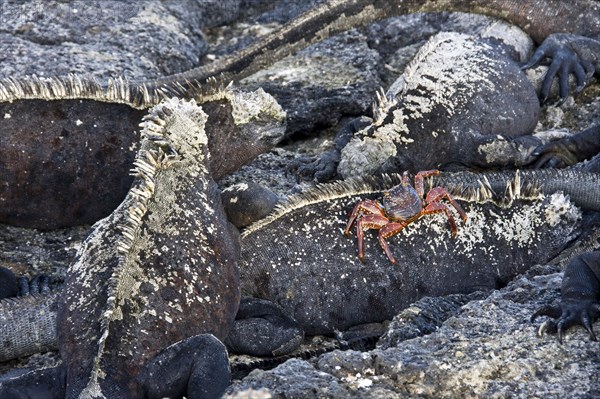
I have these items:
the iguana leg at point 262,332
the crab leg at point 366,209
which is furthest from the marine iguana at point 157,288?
the crab leg at point 366,209

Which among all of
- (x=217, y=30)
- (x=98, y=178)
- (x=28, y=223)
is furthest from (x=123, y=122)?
(x=217, y=30)

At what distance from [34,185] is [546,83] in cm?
291

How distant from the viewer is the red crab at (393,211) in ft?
14.3

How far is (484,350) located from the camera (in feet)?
10.8

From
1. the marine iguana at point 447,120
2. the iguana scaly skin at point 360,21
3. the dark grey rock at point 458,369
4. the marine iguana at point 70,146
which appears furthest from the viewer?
the iguana scaly skin at point 360,21

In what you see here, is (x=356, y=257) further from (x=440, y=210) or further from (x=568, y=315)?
(x=568, y=315)

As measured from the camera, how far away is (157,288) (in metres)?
3.69

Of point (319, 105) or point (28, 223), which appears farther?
point (319, 105)

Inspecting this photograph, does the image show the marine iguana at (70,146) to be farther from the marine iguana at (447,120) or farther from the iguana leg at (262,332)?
the iguana leg at (262,332)

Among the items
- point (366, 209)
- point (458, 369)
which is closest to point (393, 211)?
point (366, 209)

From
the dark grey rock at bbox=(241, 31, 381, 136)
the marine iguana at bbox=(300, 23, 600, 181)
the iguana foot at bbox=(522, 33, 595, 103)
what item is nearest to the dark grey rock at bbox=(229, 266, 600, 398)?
the marine iguana at bbox=(300, 23, 600, 181)

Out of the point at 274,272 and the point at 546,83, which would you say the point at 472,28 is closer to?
the point at 546,83

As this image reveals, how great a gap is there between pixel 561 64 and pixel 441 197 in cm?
210

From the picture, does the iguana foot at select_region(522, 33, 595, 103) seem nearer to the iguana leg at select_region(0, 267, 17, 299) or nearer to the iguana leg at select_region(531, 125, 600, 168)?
the iguana leg at select_region(531, 125, 600, 168)
